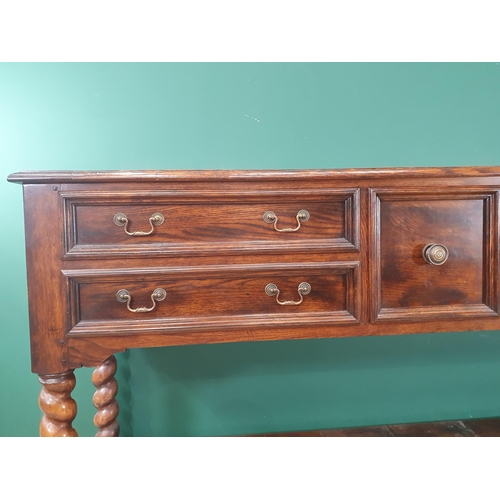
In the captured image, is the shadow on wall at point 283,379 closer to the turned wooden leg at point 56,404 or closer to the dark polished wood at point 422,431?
the dark polished wood at point 422,431

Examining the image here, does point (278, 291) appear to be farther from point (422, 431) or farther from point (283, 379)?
point (422, 431)

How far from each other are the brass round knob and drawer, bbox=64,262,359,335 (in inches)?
6.5

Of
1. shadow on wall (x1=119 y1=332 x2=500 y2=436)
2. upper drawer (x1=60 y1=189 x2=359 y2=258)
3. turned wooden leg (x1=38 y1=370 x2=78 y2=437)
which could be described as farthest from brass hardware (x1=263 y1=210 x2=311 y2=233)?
shadow on wall (x1=119 y1=332 x2=500 y2=436)

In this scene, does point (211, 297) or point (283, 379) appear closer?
point (211, 297)

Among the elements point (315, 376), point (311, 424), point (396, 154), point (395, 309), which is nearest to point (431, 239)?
point (395, 309)

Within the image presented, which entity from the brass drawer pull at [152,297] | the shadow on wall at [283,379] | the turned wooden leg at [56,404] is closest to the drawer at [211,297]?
the brass drawer pull at [152,297]

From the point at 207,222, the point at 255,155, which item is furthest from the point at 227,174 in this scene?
the point at 255,155

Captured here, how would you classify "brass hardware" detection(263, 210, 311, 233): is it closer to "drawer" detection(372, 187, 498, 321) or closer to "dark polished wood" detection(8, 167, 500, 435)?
"dark polished wood" detection(8, 167, 500, 435)

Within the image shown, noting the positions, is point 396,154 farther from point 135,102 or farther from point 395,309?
point 135,102

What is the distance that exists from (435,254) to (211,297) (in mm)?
510

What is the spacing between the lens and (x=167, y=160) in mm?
1392

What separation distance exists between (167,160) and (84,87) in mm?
363

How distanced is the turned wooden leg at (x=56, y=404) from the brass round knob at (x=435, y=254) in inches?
33.2

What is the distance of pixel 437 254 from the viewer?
913mm
